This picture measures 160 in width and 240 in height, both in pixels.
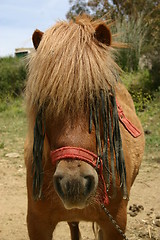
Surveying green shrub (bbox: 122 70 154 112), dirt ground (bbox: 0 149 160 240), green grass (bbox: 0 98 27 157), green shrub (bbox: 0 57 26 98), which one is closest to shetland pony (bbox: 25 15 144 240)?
dirt ground (bbox: 0 149 160 240)

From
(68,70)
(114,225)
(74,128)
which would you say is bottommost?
(114,225)

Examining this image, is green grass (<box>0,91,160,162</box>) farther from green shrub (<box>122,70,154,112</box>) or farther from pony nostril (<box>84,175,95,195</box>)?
pony nostril (<box>84,175,95,195</box>)

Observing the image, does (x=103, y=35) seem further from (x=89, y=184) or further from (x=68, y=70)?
(x=89, y=184)

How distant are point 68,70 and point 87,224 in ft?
8.88

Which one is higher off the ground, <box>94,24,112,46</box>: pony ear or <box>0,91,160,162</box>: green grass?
<box>94,24,112,46</box>: pony ear

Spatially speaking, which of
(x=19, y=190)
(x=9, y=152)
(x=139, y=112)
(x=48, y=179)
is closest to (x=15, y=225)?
(x=19, y=190)

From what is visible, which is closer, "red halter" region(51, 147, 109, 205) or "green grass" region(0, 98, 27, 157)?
"red halter" region(51, 147, 109, 205)

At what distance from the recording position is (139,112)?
1011 centimetres

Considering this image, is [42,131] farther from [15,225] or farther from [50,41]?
[15,225]

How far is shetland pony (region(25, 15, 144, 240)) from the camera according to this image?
171cm

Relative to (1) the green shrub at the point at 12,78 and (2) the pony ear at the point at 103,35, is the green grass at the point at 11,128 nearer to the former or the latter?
(2) the pony ear at the point at 103,35

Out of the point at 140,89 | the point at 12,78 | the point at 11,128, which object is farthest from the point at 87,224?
the point at 12,78

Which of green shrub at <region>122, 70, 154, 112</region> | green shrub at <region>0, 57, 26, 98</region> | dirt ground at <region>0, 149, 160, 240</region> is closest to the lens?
dirt ground at <region>0, 149, 160, 240</region>

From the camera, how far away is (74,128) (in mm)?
1760
